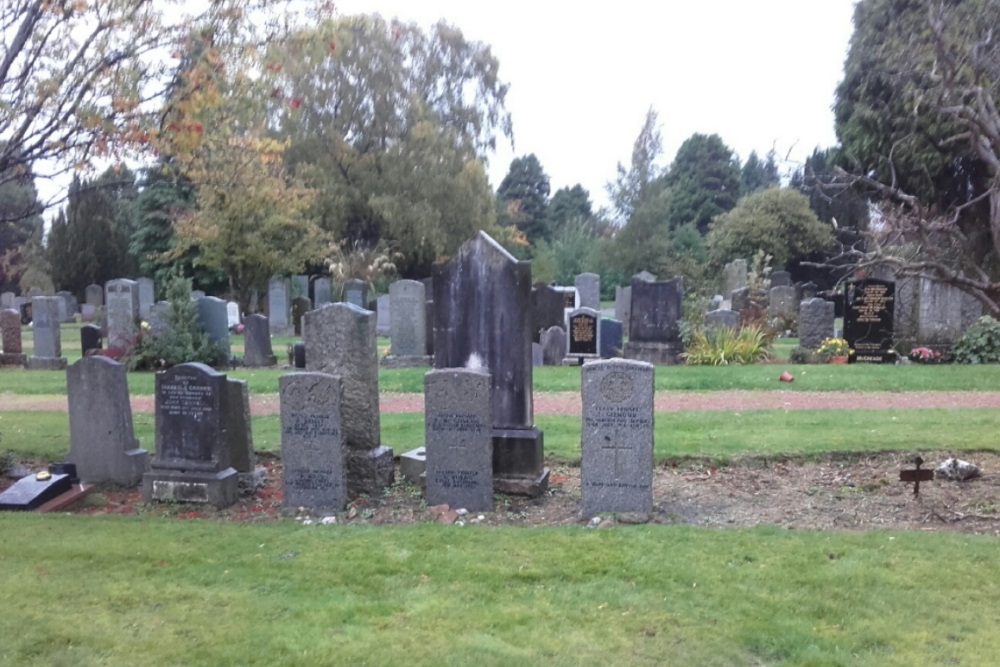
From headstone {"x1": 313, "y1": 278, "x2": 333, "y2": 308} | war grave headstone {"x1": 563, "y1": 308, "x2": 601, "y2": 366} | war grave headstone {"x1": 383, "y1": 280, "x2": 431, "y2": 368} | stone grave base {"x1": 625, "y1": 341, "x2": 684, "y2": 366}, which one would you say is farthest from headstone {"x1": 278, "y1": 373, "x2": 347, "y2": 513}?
headstone {"x1": 313, "y1": 278, "x2": 333, "y2": 308}

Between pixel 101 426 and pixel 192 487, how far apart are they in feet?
5.09

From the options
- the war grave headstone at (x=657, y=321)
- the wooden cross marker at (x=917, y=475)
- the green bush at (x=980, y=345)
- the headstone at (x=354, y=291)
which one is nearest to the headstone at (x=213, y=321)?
the headstone at (x=354, y=291)

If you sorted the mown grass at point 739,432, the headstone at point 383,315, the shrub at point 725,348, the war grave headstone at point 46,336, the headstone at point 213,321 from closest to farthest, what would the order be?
the mown grass at point 739,432, the shrub at point 725,348, the headstone at point 213,321, the war grave headstone at point 46,336, the headstone at point 383,315

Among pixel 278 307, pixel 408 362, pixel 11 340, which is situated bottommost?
pixel 408 362

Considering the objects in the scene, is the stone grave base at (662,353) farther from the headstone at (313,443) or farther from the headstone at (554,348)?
the headstone at (313,443)

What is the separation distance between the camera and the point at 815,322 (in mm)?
19688

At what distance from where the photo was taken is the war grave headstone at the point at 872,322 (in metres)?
18.5

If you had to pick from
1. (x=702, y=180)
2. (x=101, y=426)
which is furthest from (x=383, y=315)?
(x=702, y=180)

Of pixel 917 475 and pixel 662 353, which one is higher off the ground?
pixel 662 353

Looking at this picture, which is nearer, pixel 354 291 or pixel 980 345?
pixel 980 345

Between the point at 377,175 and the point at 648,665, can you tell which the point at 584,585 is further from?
the point at 377,175

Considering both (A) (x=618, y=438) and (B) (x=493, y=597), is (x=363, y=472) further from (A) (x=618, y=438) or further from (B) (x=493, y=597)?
(B) (x=493, y=597)

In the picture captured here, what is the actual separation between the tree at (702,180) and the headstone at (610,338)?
137 feet

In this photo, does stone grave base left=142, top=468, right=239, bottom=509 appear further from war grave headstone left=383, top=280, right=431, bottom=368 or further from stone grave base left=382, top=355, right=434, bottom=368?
war grave headstone left=383, top=280, right=431, bottom=368
